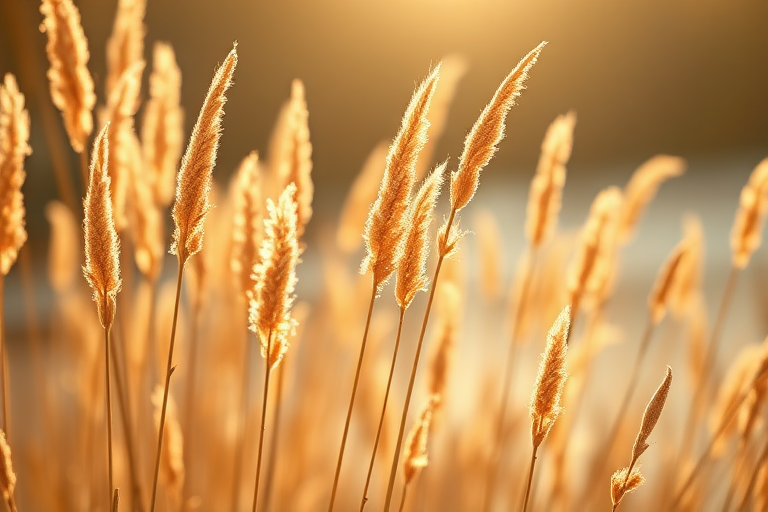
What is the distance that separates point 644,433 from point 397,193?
15cm

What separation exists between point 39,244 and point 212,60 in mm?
837

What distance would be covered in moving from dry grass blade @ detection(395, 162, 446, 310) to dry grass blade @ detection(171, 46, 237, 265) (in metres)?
0.09

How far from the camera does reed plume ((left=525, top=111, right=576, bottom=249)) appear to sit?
0.52 meters

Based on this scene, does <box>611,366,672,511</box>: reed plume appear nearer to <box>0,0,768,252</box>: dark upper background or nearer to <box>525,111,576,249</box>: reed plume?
<box>525,111,576,249</box>: reed plume

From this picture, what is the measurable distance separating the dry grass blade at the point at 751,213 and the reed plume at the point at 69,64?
0.42 m

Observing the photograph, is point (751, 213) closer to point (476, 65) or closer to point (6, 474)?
point (6, 474)

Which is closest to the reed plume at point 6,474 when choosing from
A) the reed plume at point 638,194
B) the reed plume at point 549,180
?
the reed plume at point 549,180

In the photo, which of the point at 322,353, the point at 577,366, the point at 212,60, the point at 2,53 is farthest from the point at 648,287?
the point at 2,53

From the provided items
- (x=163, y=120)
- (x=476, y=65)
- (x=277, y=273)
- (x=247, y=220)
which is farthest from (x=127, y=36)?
(x=476, y=65)

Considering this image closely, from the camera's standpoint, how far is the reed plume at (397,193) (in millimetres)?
346

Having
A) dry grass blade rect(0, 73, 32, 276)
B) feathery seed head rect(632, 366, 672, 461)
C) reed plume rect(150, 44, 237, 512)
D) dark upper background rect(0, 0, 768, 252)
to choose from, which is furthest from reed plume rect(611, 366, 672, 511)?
dark upper background rect(0, 0, 768, 252)

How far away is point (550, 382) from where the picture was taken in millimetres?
347

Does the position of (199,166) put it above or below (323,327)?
below

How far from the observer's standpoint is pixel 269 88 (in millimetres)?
1606
